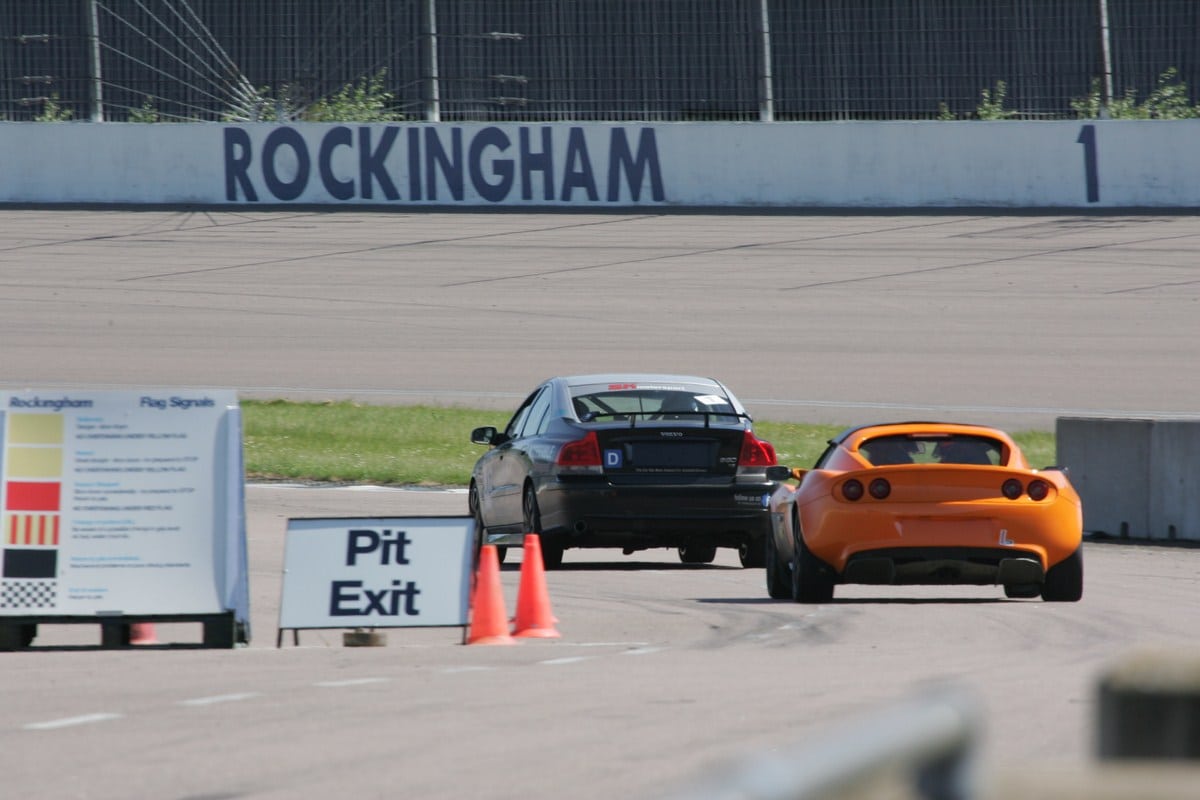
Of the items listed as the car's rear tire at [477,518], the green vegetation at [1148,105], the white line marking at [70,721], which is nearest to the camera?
the white line marking at [70,721]

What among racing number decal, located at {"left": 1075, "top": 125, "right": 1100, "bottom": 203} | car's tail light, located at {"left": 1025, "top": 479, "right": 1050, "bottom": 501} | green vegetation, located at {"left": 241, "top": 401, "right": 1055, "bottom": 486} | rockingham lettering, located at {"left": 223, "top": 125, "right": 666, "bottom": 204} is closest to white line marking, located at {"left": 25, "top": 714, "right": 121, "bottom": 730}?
car's tail light, located at {"left": 1025, "top": 479, "right": 1050, "bottom": 501}

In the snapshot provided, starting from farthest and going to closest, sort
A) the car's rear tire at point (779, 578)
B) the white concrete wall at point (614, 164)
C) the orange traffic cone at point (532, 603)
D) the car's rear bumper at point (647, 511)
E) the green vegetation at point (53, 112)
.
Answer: the green vegetation at point (53, 112), the white concrete wall at point (614, 164), the car's rear bumper at point (647, 511), the car's rear tire at point (779, 578), the orange traffic cone at point (532, 603)

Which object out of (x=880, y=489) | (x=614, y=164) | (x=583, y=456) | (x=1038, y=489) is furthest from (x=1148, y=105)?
(x=880, y=489)

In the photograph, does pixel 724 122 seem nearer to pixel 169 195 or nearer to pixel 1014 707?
pixel 169 195

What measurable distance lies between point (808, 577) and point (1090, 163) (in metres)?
20.8

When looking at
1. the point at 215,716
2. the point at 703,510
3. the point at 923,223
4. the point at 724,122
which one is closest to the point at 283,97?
the point at 724,122

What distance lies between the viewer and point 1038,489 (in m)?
11.6

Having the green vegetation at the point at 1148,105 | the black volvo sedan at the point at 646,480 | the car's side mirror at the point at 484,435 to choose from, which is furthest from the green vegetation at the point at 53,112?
the black volvo sedan at the point at 646,480

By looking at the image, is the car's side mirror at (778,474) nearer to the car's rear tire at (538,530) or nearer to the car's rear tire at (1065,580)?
the car's rear tire at (538,530)

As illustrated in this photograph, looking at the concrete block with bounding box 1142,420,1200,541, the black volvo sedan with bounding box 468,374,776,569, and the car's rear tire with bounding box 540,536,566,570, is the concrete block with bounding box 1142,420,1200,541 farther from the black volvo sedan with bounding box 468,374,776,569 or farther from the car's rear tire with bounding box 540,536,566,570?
the car's rear tire with bounding box 540,536,566,570

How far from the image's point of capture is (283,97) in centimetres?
3412

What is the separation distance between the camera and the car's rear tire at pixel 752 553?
46.5 ft

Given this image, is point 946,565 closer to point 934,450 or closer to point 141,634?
point 934,450

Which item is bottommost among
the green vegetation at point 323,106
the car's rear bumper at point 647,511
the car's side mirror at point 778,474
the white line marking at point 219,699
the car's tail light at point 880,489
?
the white line marking at point 219,699
